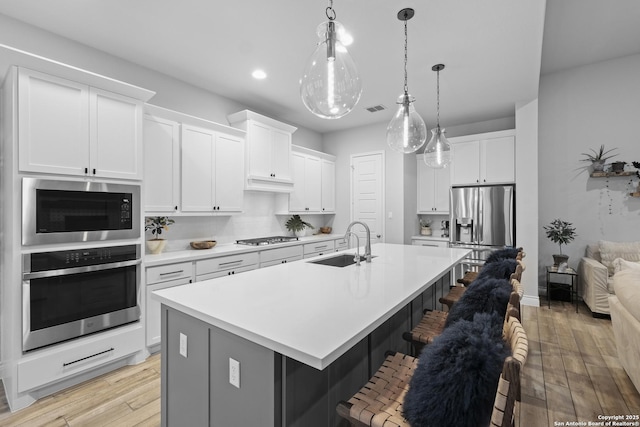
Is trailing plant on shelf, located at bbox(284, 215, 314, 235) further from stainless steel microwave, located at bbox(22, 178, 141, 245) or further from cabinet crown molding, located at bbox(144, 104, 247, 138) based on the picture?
stainless steel microwave, located at bbox(22, 178, 141, 245)

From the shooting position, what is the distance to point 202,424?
4.52 ft

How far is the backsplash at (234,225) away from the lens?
11.7 feet

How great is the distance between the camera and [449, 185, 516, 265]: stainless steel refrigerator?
4.40 meters

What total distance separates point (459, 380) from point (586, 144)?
5.12 m

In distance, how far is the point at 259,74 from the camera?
3473 mm

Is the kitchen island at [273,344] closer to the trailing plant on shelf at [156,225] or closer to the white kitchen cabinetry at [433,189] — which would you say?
the trailing plant on shelf at [156,225]

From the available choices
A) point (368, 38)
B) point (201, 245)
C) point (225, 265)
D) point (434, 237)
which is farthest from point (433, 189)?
point (201, 245)

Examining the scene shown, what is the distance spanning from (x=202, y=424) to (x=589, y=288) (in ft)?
15.3

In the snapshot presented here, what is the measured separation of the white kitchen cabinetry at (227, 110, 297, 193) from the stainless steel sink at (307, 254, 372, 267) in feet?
5.98

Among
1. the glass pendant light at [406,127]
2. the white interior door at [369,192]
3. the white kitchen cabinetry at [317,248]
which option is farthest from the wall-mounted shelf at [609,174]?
the white kitchen cabinetry at [317,248]

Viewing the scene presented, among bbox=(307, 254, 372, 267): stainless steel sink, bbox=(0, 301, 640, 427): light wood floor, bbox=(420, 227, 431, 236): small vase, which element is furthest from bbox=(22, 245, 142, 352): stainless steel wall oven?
bbox=(420, 227, 431, 236): small vase

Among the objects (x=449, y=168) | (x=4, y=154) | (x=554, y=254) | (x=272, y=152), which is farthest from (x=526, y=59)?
(x=4, y=154)

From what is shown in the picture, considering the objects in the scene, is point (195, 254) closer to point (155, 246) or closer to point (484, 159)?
point (155, 246)

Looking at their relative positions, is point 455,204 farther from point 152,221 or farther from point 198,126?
point 152,221
